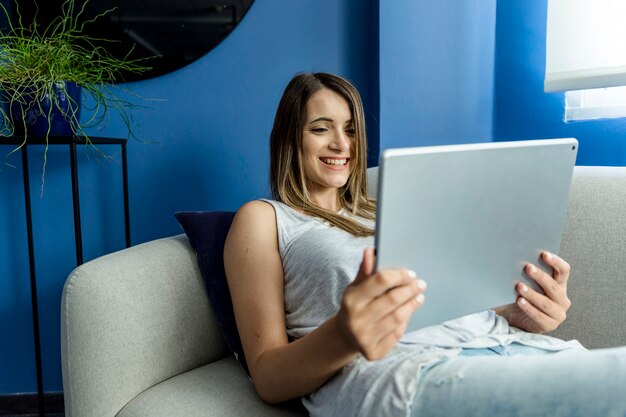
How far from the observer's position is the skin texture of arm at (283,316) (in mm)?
651

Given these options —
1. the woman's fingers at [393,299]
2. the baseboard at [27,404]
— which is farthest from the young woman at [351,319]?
the baseboard at [27,404]

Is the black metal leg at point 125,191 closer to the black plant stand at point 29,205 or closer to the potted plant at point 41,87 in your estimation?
the black plant stand at point 29,205

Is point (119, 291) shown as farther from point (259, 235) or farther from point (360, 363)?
point (360, 363)

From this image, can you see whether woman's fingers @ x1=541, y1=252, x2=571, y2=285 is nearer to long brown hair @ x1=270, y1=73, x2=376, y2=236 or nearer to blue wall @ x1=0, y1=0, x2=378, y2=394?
long brown hair @ x1=270, y1=73, x2=376, y2=236

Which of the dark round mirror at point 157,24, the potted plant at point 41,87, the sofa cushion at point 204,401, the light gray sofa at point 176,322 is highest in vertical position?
the dark round mirror at point 157,24

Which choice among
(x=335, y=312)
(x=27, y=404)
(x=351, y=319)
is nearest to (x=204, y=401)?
(x=335, y=312)

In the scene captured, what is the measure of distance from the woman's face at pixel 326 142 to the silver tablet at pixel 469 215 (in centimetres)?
46

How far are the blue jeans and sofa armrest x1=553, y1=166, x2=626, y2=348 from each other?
1.67 ft

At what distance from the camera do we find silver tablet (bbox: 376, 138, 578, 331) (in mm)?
630

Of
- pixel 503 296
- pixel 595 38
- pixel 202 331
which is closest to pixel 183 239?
pixel 202 331

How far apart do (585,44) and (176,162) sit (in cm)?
115

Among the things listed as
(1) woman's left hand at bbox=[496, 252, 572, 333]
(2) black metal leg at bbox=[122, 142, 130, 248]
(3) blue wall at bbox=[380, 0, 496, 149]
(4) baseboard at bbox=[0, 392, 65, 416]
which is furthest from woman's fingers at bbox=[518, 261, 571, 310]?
(4) baseboard at bbox=[0, 392, 65, 416]

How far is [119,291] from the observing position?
1.01 metres

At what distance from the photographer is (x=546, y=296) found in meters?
0.92
